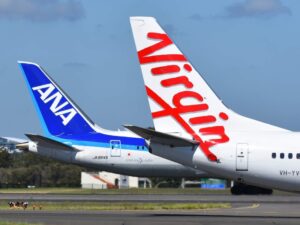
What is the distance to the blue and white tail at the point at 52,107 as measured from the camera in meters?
Result: 63.5

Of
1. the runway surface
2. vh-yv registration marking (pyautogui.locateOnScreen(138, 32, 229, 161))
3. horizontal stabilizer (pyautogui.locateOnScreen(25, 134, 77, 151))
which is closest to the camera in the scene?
the runway surface

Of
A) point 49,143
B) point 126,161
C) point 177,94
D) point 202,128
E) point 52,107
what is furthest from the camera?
point 52,107

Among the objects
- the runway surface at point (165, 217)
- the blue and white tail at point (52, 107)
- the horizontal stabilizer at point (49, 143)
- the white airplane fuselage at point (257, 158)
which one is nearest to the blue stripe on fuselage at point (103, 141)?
the horizontal stabilizer at point (49, 143)

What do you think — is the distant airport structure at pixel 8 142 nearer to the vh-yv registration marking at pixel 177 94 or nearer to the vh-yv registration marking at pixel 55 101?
the vh-yv registration marking at pixel 55 101

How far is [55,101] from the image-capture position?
6431 centimetres

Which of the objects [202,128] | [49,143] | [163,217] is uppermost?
[49,143]

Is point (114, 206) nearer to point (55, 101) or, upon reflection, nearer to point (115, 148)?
point (115, 148)

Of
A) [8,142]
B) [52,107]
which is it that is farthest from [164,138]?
[8,142]

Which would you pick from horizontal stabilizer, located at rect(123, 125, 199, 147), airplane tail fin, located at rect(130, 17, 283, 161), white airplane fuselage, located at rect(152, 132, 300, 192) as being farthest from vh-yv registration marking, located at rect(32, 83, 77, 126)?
horizontal stabilizer, located at rect(123, 125, 199, 147)

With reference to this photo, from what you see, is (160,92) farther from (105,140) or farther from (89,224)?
(105,140)

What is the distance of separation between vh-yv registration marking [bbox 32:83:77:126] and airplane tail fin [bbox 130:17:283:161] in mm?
28481

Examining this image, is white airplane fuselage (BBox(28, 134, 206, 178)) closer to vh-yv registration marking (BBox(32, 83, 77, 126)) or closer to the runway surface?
vh-yv registration marking (BBox(32, 83, 77, 126))

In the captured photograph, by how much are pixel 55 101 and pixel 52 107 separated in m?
0.45

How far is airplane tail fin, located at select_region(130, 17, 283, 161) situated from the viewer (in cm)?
3581
